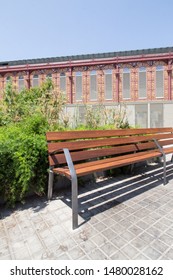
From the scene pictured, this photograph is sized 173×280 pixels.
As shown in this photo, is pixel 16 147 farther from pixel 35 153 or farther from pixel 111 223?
pixel 111 223

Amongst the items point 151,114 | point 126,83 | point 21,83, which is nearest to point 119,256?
point 151,114

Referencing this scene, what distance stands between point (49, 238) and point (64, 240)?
0.19m

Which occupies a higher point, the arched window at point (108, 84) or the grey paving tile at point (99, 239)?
the arched window at point (108, 84)

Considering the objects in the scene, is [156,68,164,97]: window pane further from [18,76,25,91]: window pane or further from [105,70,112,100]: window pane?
[18,76,25,91]: window pane

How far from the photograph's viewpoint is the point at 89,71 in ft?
87.7

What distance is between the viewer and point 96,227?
241 centimetres

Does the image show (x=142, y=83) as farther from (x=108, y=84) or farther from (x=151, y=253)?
(x=151, y=253)

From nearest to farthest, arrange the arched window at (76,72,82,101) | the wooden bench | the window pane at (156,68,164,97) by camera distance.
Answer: the wooden bench < the window pane at (156,68,164,97) < the arched window at (76,72,82,101)

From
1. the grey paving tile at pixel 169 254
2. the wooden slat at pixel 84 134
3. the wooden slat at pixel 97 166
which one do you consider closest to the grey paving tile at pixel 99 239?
the grey paving tile at pixel 169 254

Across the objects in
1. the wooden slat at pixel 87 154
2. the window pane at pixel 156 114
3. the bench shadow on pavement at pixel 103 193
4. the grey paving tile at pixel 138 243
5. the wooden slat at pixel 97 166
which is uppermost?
the window pane at pixel 156 114

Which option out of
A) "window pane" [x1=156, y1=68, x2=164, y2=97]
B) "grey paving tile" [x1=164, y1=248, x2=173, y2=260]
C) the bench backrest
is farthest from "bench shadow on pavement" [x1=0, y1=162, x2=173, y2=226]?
"window pane" [x1=156, y1=68, x2=164, y2=97]

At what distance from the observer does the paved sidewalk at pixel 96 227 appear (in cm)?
198

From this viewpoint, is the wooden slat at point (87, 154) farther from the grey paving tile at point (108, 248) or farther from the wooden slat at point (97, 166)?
the grey paving tile at point (108, 248)

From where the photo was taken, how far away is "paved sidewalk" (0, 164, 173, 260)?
198 centimetres
